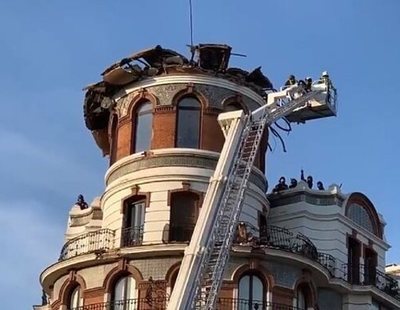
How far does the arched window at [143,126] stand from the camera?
5353 centimetres

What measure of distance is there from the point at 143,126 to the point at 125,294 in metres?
8.31

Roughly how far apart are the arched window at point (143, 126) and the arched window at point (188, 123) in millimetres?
1426

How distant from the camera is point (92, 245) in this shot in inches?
2088

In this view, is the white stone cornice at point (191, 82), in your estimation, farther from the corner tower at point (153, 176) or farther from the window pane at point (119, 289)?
the window pane at point (119, 289)

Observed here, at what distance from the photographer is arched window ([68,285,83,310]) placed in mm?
51469

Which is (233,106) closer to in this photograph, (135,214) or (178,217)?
(178,217)

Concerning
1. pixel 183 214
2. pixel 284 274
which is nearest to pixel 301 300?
pixel 284 274

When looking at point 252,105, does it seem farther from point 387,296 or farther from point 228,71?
point 387,296

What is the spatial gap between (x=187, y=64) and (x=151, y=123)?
3263 millimetres

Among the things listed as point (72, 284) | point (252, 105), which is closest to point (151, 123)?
point (252, 105)

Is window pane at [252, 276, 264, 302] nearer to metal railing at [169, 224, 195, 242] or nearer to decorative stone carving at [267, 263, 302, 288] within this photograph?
decorative stone carving at [267, 263, 302, 288]

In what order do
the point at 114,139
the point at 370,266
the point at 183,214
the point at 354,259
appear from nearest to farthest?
the point at 183,214, the point at 114,139, the point at 354,259, the point at 370,266

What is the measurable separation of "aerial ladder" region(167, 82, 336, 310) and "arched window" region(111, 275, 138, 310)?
19.6 feet

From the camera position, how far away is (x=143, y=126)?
54.0 metres
